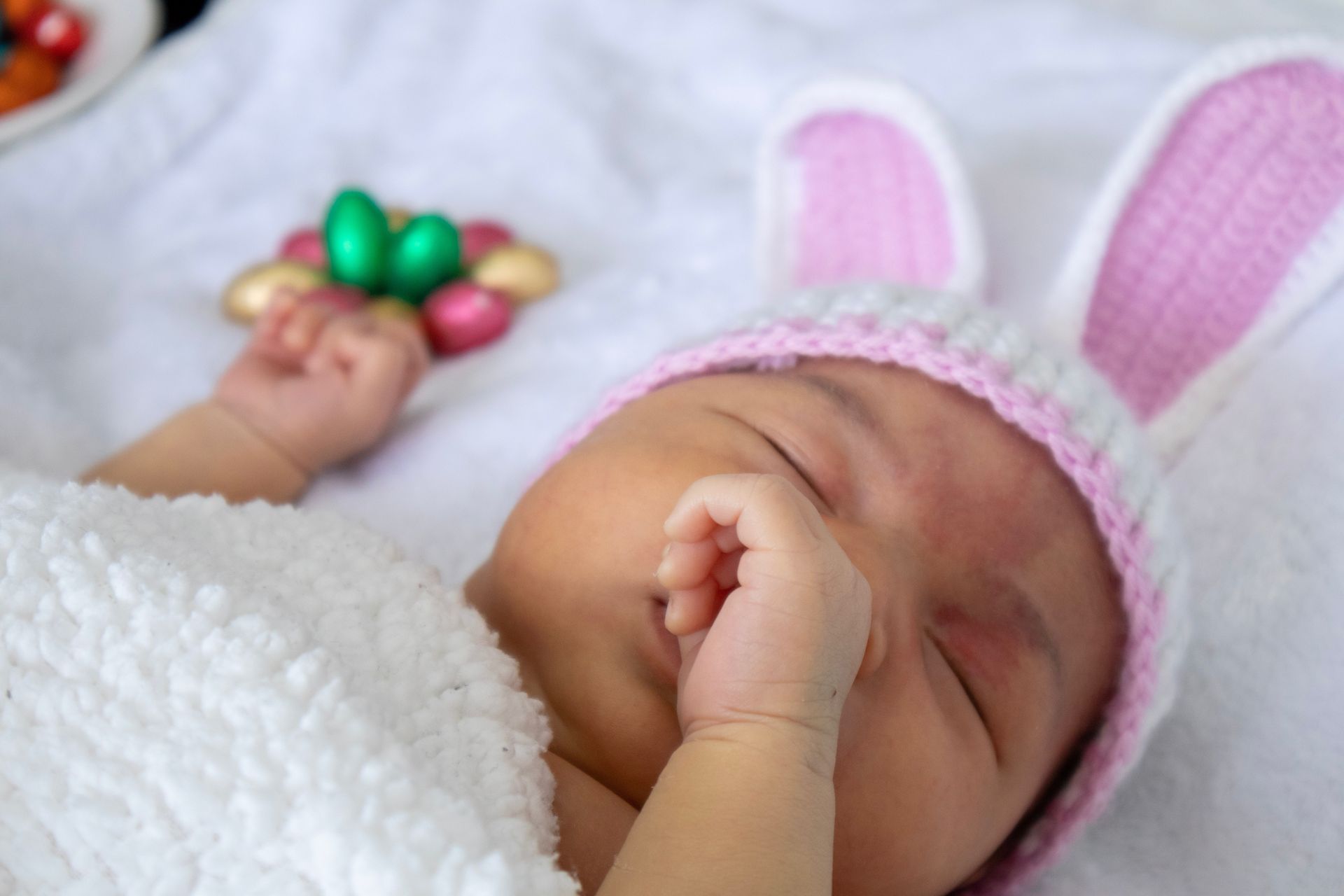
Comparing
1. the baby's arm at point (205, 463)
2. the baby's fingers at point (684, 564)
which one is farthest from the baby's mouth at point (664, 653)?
the baby's arm at point (205, 463)

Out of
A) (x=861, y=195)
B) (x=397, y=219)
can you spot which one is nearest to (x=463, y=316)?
(x=397, y=219)

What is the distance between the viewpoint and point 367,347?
4.65 feet

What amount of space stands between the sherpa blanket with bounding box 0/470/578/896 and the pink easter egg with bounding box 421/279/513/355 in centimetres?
73

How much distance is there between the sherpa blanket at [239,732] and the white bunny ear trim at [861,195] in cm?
91

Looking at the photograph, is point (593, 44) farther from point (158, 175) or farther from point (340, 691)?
point (340, 691)

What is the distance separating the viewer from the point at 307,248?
1.69 metres

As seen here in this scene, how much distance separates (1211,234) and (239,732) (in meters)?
1.31

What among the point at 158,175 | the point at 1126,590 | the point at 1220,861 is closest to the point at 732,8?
the point at 158,175

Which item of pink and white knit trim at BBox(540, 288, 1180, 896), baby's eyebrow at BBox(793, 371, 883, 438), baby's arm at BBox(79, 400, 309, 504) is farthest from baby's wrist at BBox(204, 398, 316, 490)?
baby's eyebrow at BBox(793, 371, 883, 438)

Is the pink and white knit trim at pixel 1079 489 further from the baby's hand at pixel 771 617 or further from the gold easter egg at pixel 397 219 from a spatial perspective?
the gold easter egg at pixel 397 219

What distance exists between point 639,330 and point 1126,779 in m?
0.82

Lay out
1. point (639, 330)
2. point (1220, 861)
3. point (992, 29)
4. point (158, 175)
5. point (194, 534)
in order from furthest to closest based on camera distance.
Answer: point (992, 29) < point (158, 175) < point (639, 330) < point (1220, 861) < point (194, 534)

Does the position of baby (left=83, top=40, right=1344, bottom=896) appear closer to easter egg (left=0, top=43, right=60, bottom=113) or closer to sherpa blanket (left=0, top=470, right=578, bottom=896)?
sherpa blanket (left=0, top=470, right=578, bottom=896)

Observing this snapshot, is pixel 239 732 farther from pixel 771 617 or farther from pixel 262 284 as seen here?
pixel 262 284
